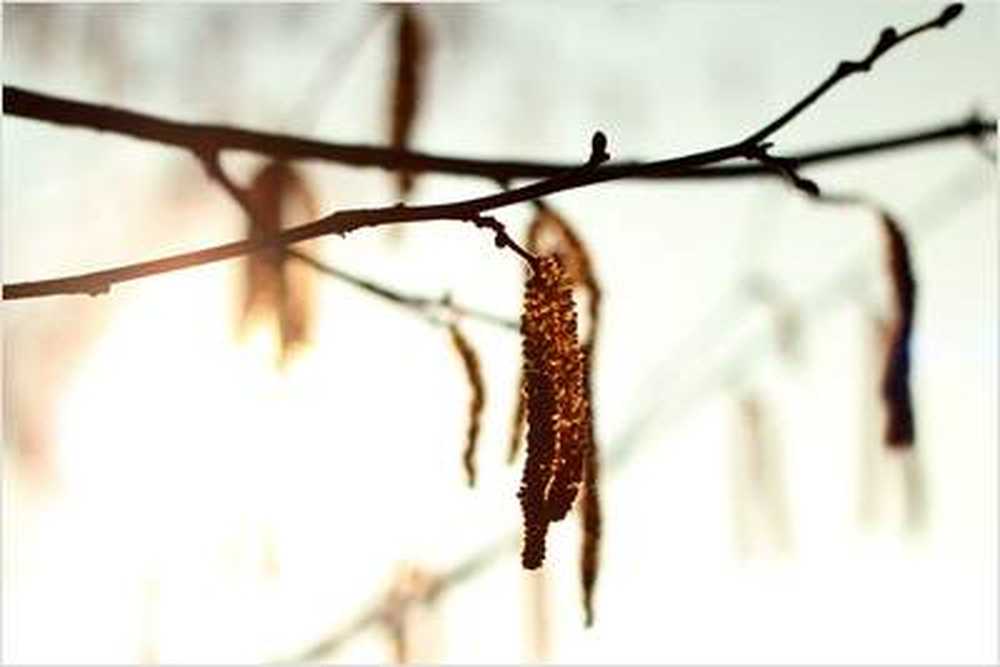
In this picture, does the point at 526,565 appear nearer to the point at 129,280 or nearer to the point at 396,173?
the point at 129,280

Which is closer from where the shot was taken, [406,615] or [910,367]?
[910,367]

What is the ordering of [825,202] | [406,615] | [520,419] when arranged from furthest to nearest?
1. [406,615]
2. [520,419]
3. [825,202]

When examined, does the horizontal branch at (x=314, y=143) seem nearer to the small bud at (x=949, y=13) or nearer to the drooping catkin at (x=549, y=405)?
the small bud at (x=949, y=13)

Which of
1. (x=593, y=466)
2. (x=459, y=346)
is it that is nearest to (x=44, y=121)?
(x=459, y=346)

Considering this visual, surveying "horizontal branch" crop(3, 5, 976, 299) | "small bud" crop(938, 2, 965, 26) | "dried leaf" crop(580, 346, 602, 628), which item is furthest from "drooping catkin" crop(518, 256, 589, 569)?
"small bud" crop(938, 2, 965, 26)

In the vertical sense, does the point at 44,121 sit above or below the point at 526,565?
above

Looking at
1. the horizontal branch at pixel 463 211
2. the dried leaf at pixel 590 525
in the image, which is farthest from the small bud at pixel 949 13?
the dried leaf at pixel 590 525

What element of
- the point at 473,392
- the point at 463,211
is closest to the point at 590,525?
the point at 473,392
